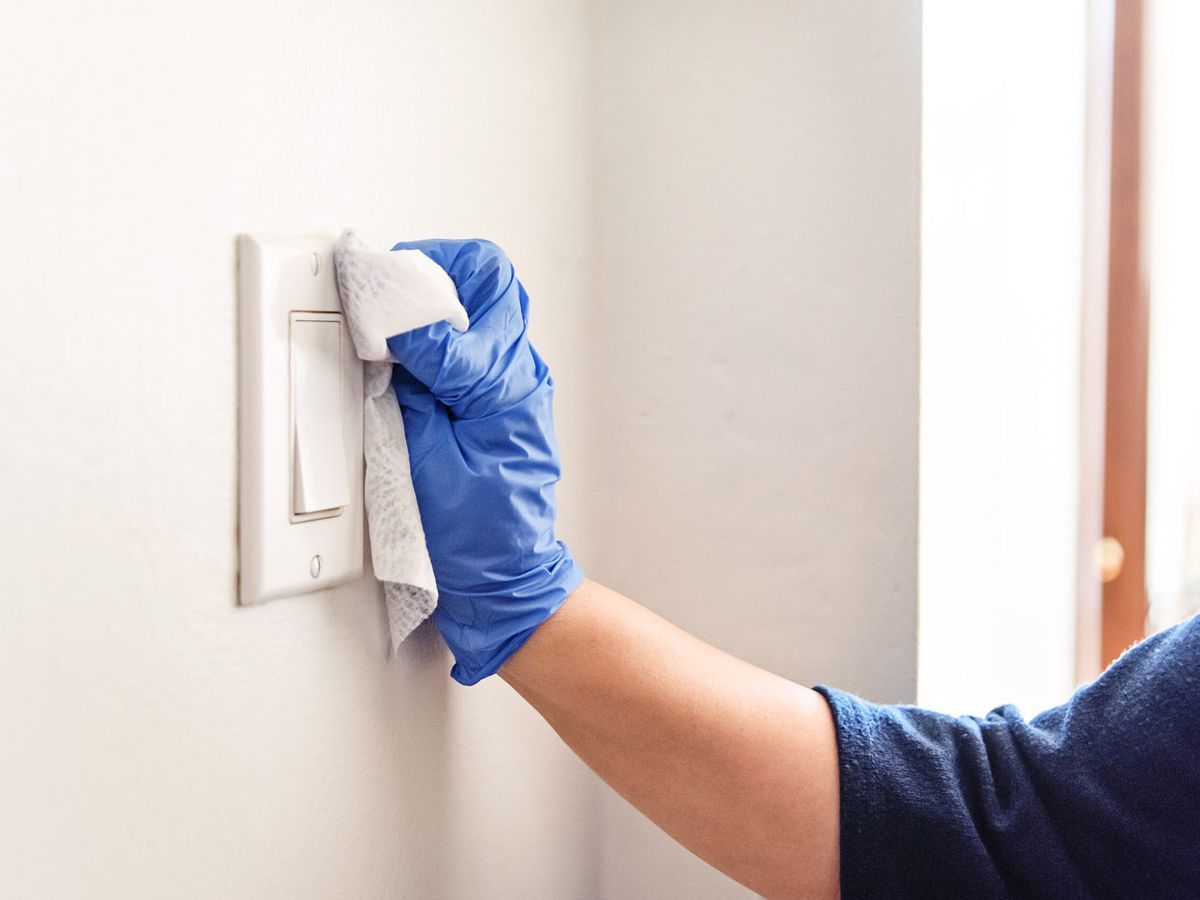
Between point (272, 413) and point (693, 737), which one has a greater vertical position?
point (272, 413)

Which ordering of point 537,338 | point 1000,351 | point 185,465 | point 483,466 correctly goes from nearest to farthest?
1. point 185,465
2. point 483,466
3. point 537,338
4. point 1000,351

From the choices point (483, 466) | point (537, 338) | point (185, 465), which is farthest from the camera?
point (537, 338)

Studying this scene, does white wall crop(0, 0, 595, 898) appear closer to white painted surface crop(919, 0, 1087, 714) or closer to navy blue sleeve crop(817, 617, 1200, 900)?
navy blue sleeve crop(817, 617, 1200, 900)

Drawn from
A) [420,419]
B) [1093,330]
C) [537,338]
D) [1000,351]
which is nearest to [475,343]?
[420,419]

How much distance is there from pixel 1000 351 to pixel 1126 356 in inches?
7.2

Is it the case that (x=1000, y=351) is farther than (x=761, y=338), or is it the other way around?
(x=1000, y=351)

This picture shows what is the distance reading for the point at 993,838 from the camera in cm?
60

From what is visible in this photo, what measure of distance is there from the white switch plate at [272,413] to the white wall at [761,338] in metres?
0.39

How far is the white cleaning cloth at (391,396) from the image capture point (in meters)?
0.46

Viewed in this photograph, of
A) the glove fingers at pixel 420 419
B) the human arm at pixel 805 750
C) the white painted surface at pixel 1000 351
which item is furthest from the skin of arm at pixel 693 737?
the white painted surface at pixel 1000 351

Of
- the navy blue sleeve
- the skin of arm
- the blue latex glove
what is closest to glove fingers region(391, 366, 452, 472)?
the blue latex glove

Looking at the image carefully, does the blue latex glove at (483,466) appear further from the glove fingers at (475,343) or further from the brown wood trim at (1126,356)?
the brown wood trim at (1126,356)

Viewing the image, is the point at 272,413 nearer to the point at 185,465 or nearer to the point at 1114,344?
the point at 185,465

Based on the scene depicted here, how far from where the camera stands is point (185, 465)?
0.41 metres
